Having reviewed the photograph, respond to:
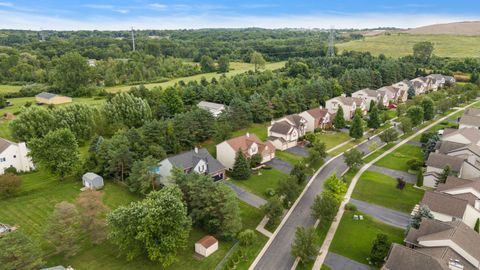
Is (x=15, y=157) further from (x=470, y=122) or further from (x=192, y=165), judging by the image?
(x=470, y=122)

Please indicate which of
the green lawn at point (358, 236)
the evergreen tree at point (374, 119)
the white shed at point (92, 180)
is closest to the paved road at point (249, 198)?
the green lawn at point (358, 236)

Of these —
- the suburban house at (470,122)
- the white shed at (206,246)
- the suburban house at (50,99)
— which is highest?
the suburban house at (470,122)

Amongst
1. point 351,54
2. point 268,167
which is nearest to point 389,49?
point 351,54

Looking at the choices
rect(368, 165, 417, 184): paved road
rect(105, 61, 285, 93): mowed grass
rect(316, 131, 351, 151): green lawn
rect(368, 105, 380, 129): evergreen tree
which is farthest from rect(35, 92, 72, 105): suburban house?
rect(368, 165, 417, 184): paved road

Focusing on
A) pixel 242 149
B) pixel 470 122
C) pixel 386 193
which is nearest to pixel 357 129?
pixel 386 193

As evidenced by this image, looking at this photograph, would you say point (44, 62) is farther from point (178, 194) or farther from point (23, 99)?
point (178, 194)

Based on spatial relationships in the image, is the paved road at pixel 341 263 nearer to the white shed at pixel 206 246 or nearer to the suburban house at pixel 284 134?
the white shed at pixel 206 246

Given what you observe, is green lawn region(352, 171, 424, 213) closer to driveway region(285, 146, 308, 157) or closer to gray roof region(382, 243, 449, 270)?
driveway region(285, 146, 308, 157)
